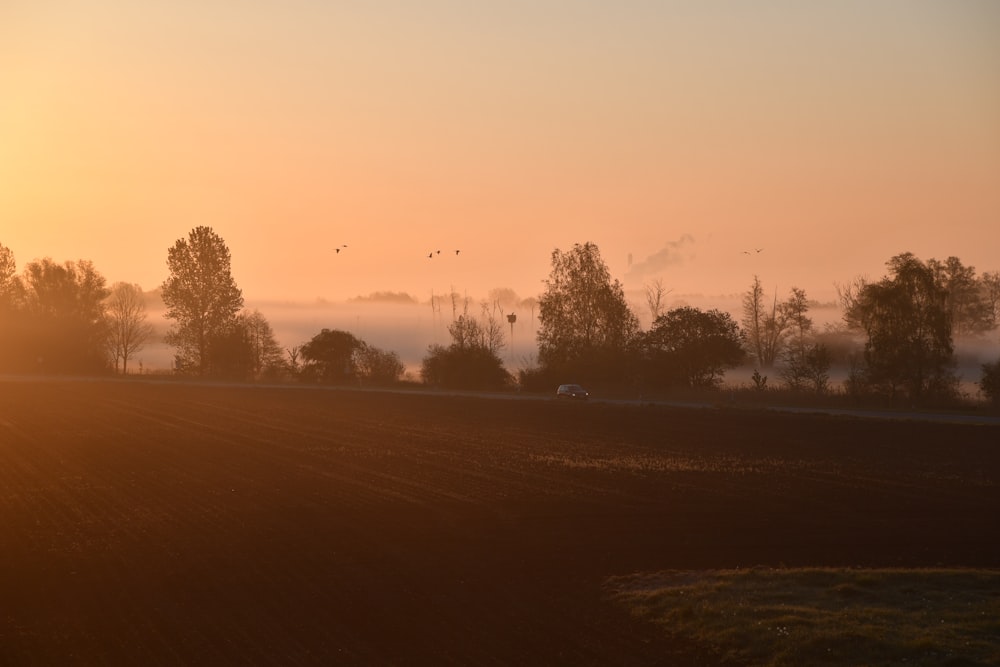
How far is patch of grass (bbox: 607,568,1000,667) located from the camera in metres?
15.2

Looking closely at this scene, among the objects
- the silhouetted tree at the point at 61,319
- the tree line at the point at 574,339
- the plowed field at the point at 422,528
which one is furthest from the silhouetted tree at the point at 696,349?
the silhouetted tree at the point at 61,319

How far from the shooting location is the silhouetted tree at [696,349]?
88.4 metres

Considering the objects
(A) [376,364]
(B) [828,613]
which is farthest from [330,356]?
(B) [828,613]

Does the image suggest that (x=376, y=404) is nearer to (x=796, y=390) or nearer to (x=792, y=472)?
(x=796, y=390)

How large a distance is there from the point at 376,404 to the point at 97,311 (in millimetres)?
73733

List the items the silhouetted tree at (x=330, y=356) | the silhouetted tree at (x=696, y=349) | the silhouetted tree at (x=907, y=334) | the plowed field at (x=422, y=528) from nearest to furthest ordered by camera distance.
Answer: the plowed field at (x=422, y=528) → the silhouetted tree at (x=907, y=334) → the silhouetted tree at (x=696, y=349) → the silhouetted tree at (x=330, y=356)

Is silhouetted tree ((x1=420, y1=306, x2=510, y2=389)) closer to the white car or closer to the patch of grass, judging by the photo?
the white car

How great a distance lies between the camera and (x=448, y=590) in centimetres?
1983

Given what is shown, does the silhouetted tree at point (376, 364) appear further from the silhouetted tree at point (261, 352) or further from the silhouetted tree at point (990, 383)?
the silhouetted tree at point (990, 383)

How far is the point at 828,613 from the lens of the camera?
679 inches

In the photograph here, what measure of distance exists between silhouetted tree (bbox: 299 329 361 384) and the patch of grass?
84561mm

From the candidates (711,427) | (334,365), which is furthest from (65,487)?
(334,365)

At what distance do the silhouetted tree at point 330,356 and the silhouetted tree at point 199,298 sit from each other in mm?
9434

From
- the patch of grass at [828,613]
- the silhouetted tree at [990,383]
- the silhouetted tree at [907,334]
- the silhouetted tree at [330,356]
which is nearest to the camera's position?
the patch of grass at [828,613]
